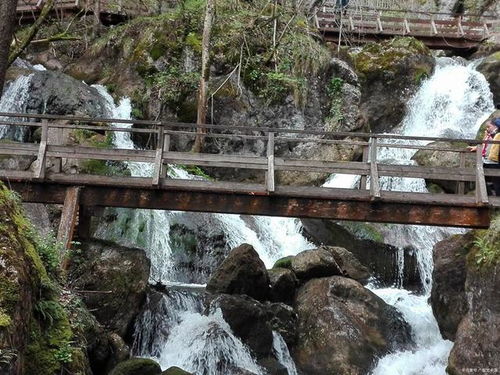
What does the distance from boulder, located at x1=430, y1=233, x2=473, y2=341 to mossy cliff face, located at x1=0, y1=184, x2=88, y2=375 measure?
8.40 meters

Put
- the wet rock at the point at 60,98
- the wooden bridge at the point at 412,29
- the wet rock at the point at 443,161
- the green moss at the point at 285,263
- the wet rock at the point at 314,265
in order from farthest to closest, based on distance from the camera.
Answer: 1. the wooden bridge at the point at 412,29
2. the wet rock at the point at 60,98
3. the wet rock at the point at 443,161
4. the green moss at the point at 285,263
5. the wet rock at the point at 314,265

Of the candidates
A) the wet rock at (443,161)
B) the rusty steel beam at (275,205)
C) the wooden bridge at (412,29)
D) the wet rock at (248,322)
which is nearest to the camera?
the rusty steel beam at (275,205)

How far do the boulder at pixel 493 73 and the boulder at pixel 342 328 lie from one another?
1386cm

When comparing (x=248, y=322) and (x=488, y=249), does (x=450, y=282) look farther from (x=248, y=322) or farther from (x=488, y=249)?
(x=248, y=322)

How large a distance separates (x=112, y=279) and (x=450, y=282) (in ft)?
21.4

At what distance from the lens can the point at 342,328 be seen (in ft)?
36.6

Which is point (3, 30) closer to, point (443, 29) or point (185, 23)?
point (185, 23)

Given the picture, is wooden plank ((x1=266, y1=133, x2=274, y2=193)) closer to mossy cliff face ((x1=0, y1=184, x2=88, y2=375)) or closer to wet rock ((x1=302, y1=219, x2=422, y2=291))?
mossy cliff face ((x1=0, y1=184, x2=88, y2=375))

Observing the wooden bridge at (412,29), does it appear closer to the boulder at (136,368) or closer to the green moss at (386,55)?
the green moss at (386,55)

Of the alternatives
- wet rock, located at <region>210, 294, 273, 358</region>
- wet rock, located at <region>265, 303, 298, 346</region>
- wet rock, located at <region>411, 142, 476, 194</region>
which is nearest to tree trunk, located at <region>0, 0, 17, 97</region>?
wet rock, located at <region>210, 294, 273, 358</region>

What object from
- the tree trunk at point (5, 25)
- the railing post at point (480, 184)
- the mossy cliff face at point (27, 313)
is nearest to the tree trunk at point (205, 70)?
the railing post at point (480, 184)

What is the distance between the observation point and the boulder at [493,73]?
75.0 ft

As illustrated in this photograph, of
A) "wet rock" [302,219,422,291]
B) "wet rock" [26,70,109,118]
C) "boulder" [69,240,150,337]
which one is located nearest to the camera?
"boulder" [69,240,150,337]

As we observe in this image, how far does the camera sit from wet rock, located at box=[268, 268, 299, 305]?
1217cm
